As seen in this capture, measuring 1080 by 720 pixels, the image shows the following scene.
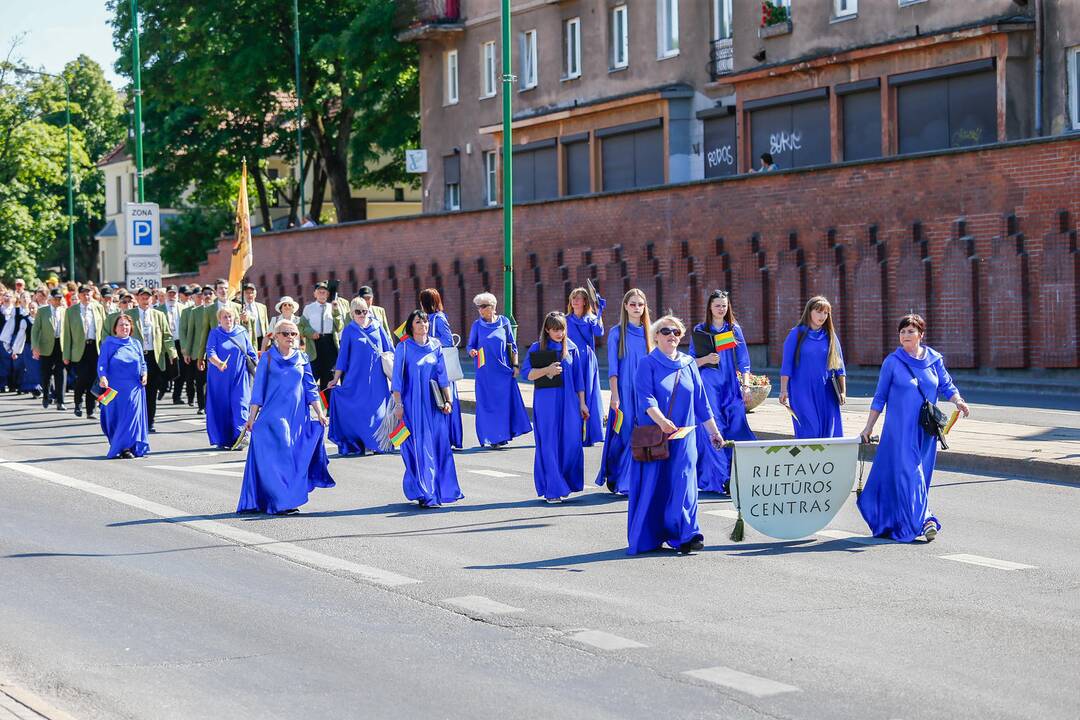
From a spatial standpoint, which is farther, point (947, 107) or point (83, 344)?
point (947, 107)

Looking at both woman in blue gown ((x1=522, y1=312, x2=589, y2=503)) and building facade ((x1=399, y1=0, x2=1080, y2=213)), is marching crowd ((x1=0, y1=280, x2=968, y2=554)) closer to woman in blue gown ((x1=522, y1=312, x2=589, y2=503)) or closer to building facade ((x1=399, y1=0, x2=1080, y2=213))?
woman in blue gown ((x1=522, y1=312, x2=589, y2=503))

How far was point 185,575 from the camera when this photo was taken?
426 inches

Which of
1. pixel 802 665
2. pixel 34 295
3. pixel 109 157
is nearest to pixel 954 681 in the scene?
pixel 802 665

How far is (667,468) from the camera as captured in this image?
37.8 ft

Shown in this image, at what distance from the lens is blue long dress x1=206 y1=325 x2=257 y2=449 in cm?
2003

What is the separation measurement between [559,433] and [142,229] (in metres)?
21.7

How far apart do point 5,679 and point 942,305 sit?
22.8 m

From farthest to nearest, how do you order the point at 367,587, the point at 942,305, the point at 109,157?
1. the point at 109,157
2. the point at 942,305
3. the point at 367,587

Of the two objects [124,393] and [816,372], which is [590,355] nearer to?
[816,372]

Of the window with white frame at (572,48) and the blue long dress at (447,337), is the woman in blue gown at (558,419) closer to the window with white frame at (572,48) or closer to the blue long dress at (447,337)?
the blue long dress at (447,337)

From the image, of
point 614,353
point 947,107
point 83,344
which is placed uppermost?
point 947,107

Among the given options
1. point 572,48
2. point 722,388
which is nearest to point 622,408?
point 722,388

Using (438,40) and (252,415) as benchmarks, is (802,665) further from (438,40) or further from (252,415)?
(438,40)

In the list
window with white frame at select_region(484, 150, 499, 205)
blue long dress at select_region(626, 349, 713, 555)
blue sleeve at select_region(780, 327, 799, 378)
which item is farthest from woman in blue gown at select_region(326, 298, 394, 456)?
window with white frame at select_region(484, 150, 499, 205)
